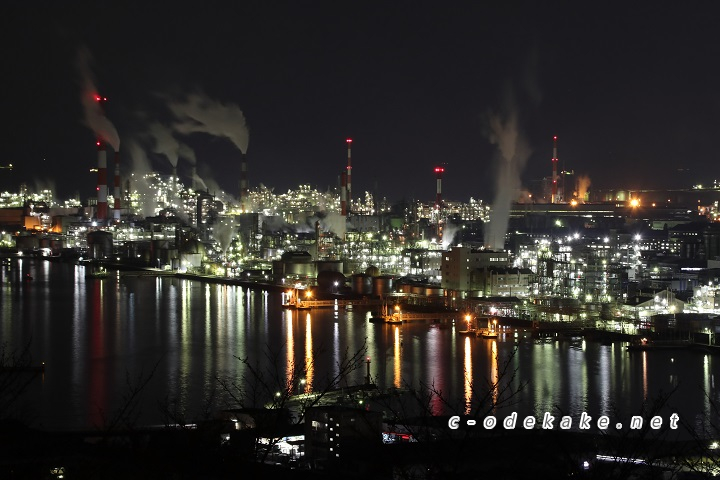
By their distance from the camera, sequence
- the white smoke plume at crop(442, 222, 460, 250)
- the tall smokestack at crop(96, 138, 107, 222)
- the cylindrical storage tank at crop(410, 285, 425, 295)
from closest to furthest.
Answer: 1. the cylindrical storage tank at crop(410, 285, 425, 295)
2. the white smoke plume at crop(442, 222, 460, 250)
3. the tall smokestack at crop(96, 138, 107, 222)

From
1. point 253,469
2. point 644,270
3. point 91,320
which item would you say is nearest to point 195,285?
point 91,320

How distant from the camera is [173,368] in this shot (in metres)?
5.71

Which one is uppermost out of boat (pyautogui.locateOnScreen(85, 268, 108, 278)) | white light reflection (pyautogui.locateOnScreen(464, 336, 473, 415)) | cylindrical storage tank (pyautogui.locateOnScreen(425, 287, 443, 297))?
boat (pyautogui.locateOnScreen(85, 268, 108, 278))

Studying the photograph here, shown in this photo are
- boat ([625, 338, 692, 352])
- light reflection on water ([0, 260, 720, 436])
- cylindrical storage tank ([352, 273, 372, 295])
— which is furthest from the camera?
cylindrical storage tank ([352, 273, 372, 295])

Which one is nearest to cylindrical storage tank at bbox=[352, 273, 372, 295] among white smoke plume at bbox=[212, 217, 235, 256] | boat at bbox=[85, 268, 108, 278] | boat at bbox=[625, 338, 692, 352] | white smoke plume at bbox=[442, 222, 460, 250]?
white smoke plume at bbox=[442, 222, 460, 250]

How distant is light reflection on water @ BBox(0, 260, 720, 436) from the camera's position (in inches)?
184

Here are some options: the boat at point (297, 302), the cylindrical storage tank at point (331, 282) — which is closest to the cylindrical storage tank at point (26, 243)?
the cylindrical storage tank at point (331, 282)

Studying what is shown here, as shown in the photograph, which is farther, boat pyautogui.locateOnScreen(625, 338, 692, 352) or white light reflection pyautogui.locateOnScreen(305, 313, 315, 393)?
boat pyautogui.locateOnScreen(625, 338, 692, 352)

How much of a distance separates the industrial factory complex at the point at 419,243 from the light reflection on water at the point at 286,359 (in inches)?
54.5

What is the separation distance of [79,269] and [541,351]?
10.8 m

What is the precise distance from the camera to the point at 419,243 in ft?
50.3

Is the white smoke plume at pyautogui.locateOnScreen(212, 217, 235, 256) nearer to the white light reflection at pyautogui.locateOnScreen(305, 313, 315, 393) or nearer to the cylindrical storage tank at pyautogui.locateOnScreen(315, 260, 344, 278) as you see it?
the cylindrical storage tank at pyautogui.locateOnScreen(315, 260, 344, 278)

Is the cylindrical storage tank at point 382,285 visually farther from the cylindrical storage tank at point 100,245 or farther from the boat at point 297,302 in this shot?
the cylindrical storage tank at point 100,245

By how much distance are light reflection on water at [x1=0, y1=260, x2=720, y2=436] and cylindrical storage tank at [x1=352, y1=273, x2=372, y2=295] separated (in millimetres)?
1082
